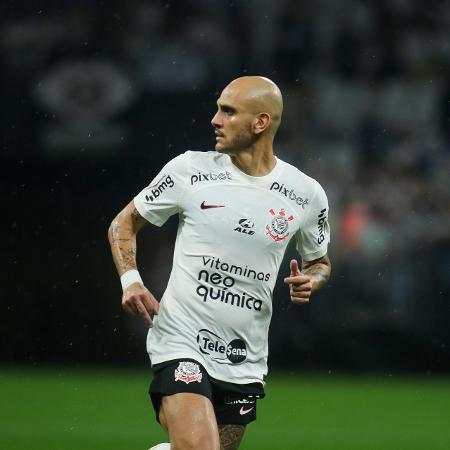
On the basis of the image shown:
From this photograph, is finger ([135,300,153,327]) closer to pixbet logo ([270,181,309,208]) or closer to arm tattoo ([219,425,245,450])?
arm tattoo ([219,425,245,450])

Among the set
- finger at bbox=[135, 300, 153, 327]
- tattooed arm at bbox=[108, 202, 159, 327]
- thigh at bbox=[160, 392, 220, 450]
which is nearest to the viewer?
thigh at bbox=[160, 392, 220, 450]

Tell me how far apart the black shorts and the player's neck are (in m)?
1.01

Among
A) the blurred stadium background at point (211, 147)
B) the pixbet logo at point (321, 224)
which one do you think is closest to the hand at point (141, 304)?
the pixbet logo at point (321, 224)

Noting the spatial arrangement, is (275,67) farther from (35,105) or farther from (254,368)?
(254,368)

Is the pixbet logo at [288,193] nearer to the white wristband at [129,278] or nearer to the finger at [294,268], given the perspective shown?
the finger at [294,268]

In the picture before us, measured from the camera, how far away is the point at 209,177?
5.81 metres

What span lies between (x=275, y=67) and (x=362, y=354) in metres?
4.08

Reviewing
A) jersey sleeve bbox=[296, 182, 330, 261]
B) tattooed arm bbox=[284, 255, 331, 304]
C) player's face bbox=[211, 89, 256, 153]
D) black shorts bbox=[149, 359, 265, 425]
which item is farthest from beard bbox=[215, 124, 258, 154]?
black shorts bbox=[149, 359, 265, 425]

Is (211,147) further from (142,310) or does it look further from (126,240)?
(142,310)

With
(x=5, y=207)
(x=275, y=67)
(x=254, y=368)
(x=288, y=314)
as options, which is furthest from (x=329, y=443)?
(x=275, y=67)

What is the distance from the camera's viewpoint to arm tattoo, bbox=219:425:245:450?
577 centimetres

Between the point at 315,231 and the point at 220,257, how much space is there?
65cm

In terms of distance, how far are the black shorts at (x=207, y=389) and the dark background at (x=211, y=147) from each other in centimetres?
728

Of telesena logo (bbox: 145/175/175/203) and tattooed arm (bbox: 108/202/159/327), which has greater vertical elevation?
telesena logo (bbox: 145/175/175/203)
